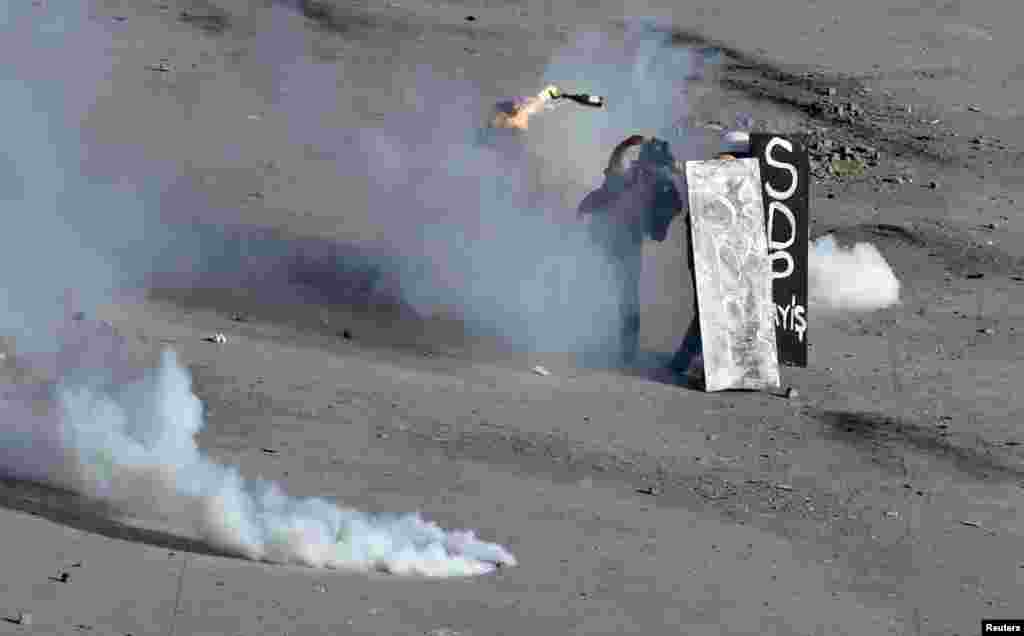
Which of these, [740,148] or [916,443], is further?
[740,148]

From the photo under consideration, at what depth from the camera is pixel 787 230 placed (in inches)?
482

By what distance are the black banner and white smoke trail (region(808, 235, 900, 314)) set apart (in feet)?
3.11

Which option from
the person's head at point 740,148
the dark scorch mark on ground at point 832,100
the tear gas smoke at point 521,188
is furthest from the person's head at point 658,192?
the dark scorch mark on ground at point 832,100

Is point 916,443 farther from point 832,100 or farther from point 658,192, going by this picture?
point 832,100

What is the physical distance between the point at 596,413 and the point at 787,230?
174 cm

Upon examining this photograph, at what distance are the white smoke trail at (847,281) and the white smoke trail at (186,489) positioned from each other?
14.5 feet

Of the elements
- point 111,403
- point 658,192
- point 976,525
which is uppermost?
point 658,192

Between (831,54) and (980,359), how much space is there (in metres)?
5.34

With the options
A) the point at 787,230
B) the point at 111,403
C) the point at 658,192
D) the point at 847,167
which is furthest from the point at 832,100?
the point at 111,403

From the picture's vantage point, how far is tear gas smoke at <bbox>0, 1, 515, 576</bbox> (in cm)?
931

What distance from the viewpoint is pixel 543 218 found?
46.2 feet

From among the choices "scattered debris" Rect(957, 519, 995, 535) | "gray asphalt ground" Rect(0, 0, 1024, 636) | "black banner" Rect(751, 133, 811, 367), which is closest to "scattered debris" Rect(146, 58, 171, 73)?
"gray asphalt ground" Rect(0, 0, 1024, 636)

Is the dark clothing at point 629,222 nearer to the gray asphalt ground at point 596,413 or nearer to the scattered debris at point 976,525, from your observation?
the gray asphalt ground at point 596,413

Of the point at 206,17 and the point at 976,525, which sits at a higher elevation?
the point at 206,17
